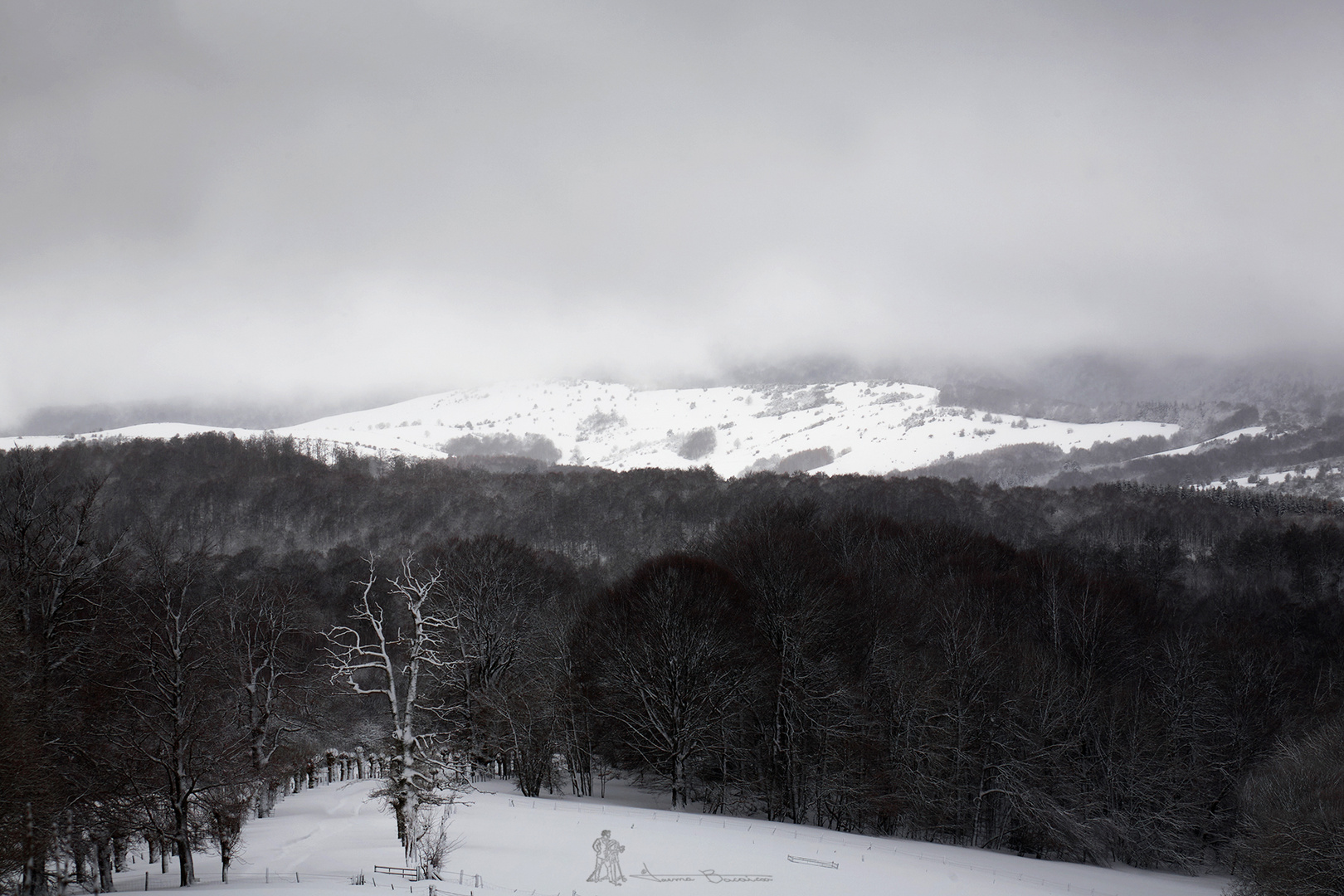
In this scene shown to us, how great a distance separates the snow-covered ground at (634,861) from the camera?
94.2ft

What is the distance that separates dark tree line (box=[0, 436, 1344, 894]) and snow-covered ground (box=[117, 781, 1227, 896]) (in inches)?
117

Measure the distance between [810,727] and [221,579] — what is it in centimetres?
7385

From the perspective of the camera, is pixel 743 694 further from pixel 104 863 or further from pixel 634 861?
pixel 104 863

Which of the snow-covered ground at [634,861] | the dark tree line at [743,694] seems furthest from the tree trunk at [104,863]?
the snow-covered ground at [634,861]

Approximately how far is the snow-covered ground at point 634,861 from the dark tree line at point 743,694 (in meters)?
2.98

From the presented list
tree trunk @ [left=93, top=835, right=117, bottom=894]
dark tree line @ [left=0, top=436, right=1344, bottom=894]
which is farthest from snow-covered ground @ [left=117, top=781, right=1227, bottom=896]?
dark tree line @ [left=0, top=436, right=1344, bottom=894]

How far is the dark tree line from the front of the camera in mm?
26625

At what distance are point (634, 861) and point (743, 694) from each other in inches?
698

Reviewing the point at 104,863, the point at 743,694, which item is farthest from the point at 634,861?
the point at 104,863

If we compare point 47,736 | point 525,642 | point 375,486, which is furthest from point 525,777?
point 375,486

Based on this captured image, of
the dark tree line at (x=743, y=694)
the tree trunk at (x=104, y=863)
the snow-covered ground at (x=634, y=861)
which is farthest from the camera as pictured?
the snow-covered ground at (x=634, y=861)

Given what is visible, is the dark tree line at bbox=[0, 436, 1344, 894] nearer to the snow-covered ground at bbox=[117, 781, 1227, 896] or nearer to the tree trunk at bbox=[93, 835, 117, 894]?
the tree trunk at bbox=[93, 835, 117, 894]

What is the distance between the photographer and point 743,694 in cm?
4747

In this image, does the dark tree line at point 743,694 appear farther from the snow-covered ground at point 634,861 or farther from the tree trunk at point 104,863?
the snow-covered ground at point 634,861
